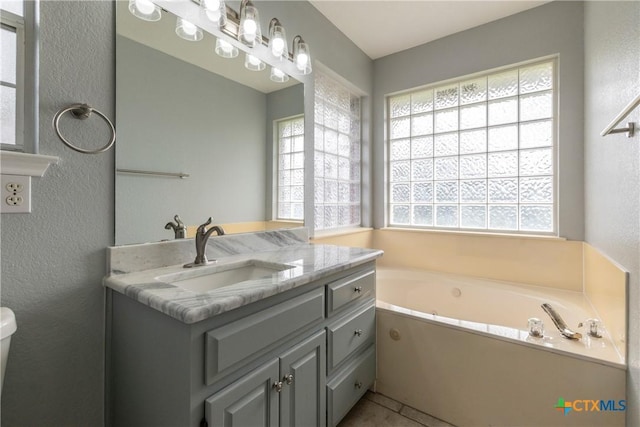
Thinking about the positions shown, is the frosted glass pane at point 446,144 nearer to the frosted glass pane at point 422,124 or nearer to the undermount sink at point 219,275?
the frosted glass pane at point 422,124

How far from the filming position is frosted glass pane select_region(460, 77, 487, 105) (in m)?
2.40

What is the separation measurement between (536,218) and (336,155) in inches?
65.5

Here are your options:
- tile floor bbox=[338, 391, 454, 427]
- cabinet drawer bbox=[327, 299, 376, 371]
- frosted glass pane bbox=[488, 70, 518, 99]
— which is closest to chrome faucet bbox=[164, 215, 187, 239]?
cabinet drawer bbox=[327, 299, 376, 371]

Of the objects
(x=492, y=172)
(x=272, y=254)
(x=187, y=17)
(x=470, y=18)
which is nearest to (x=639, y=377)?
(x=272, y=254)

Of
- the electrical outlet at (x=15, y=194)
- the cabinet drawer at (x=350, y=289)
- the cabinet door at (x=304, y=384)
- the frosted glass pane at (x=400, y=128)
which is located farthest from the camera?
the frosted glass pane at (x=400, y=128)

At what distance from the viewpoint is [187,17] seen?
51.2 inches

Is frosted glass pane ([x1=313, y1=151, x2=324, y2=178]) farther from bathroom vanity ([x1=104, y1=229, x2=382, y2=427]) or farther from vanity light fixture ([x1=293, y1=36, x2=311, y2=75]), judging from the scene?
bathroom vanity ([x1=104, y1=229, x2=382, y2=427])

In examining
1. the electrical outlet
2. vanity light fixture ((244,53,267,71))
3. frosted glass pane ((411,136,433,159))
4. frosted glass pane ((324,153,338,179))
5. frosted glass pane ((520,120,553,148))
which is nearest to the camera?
the electrical outlet

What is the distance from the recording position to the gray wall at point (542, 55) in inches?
78.6

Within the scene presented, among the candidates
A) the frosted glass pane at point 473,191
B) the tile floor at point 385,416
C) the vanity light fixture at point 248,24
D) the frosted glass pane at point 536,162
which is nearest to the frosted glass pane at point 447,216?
the frosted glass pane at point 473,191

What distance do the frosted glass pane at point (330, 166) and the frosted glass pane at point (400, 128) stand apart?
753 mm

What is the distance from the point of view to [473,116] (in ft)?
8.01

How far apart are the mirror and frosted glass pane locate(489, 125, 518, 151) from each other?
1.80 m

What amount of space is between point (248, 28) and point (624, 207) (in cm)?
191
